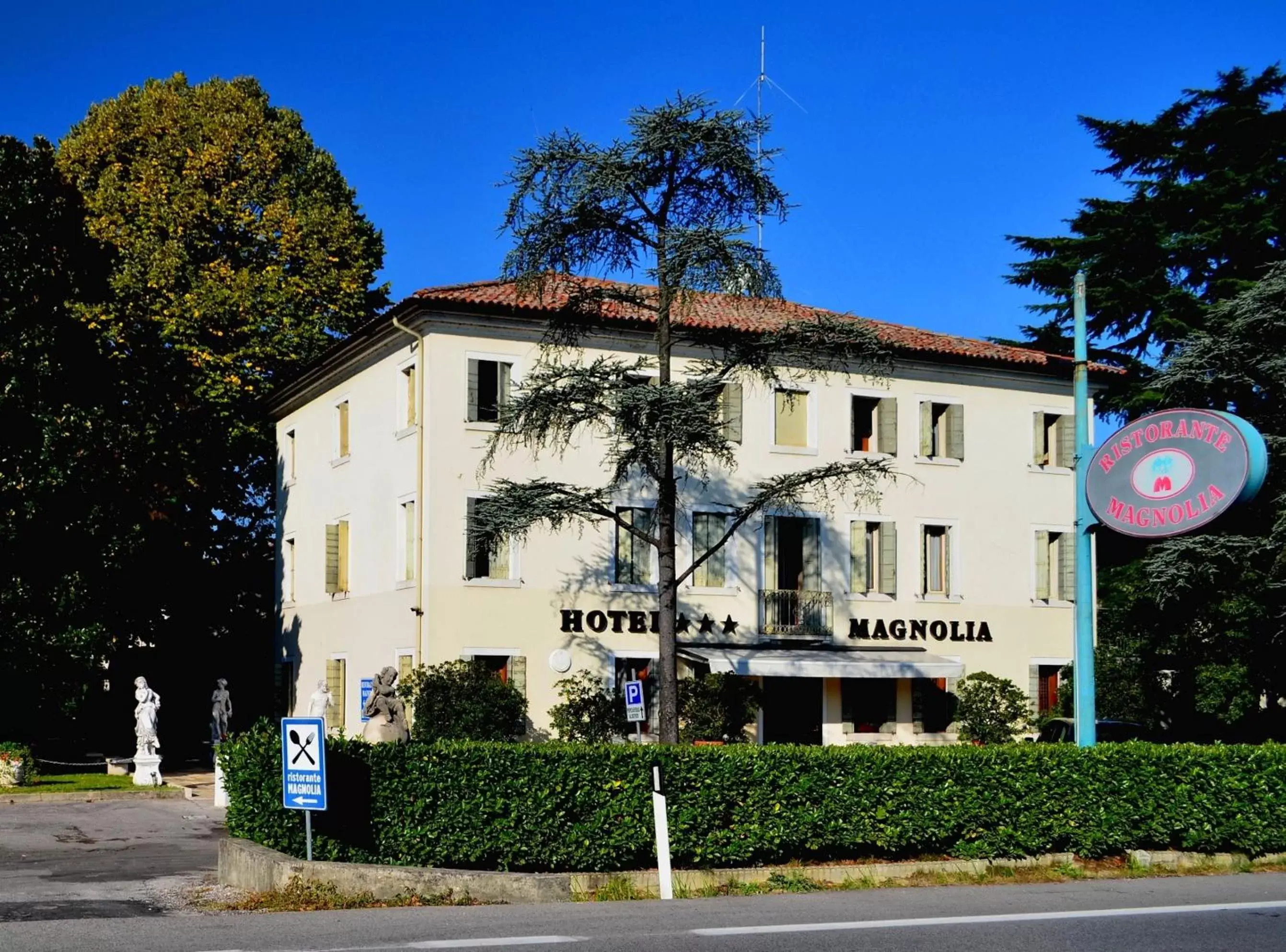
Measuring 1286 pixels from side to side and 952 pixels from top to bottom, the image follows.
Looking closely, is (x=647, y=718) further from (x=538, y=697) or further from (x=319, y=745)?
(x=319, y=745)

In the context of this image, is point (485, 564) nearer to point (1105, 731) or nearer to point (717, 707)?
point (717, 707)

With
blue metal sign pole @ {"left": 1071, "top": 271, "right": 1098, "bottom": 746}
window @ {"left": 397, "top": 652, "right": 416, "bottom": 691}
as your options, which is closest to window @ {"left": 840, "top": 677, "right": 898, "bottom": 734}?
window @ {"left": 397, "top": 652, "right": 416, "bottom": 691}

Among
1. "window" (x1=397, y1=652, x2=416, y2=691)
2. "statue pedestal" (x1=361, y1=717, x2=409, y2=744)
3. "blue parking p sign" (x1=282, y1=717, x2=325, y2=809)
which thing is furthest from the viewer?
"window" (x1=397, y1=652, x2=416, y2=691)

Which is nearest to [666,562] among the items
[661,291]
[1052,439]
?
[661,291]

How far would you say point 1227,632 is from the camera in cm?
2367

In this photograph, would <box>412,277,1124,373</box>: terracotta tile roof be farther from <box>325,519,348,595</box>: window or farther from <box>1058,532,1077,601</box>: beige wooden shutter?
<box>325,519,348,595</box>: window

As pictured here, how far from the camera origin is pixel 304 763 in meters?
12.8

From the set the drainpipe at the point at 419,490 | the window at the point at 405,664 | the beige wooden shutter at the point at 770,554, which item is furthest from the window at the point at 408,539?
the beige wooden shutter at the point at 770,554

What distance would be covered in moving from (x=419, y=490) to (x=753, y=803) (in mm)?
17839

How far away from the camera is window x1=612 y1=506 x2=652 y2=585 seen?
31.7m

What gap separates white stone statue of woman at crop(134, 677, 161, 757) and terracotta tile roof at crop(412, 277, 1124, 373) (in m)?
9.29

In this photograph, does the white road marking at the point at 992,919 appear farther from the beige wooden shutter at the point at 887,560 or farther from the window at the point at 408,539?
the beige wooden shutter at the point at 887,560

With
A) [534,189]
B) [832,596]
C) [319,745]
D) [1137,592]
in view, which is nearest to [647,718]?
[832,596]

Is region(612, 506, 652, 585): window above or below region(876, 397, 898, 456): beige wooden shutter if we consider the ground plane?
below
